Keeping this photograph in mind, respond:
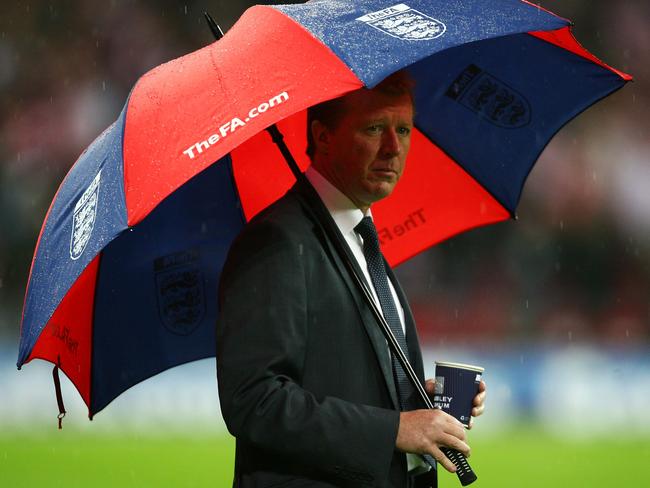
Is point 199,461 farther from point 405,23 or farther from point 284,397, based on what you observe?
point 405,23

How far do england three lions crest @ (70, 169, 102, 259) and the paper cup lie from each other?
2.79ft

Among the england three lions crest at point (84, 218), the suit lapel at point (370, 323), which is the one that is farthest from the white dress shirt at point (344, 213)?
the england three lions crest at point (84, 218)

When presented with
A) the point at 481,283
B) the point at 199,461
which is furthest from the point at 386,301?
the point at 481,283

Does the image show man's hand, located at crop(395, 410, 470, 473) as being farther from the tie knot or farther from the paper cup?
the tie knot

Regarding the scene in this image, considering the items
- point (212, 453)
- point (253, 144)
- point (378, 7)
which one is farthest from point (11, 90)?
point (378, 7)

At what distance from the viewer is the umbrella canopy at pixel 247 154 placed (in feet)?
7.13

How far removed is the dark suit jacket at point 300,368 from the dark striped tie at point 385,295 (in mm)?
52

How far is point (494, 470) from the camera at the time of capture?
655 centimetres

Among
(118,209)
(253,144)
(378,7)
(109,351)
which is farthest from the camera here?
(253,144)

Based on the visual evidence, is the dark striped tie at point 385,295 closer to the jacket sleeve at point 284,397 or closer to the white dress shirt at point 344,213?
the white dress shirt at point 344,213

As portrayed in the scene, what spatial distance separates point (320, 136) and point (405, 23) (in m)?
0.38

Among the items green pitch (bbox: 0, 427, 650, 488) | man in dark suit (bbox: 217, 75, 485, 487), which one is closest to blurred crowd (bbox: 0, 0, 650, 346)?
green pitch (bbox: 0, 427, 650, 488)

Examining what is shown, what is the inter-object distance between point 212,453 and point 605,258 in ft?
15.8

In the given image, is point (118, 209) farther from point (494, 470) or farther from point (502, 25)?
point (494, 470)
